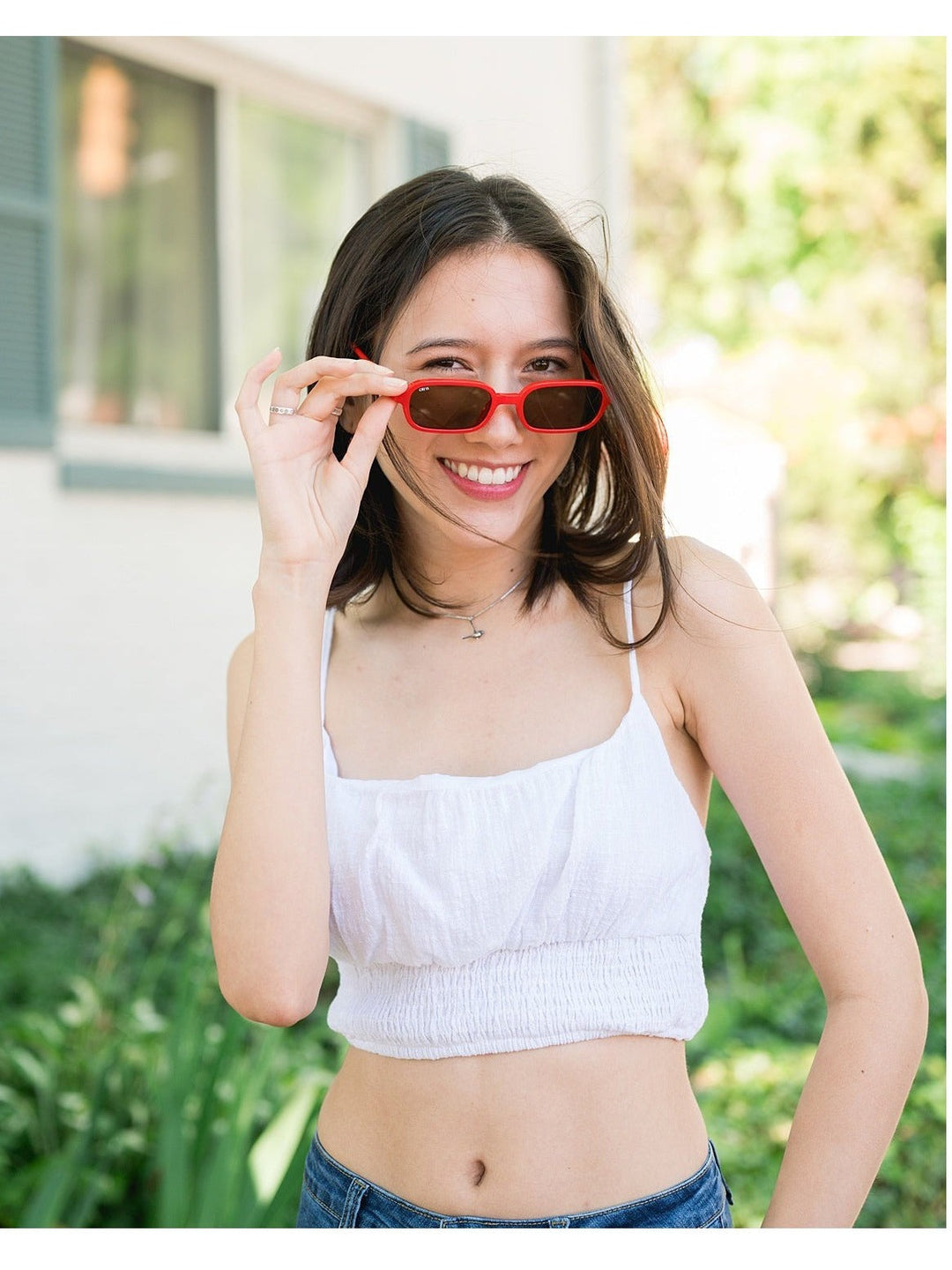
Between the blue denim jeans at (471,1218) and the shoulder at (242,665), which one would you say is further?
the shoulder at (242,665)

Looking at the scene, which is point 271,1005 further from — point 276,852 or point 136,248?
point 136,248

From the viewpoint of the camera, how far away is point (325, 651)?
194cm

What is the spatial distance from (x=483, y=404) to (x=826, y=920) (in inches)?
31.3

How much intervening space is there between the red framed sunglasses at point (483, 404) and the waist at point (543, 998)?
697 millimetres

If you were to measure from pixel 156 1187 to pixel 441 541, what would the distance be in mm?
1893

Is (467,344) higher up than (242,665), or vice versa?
(467,344)

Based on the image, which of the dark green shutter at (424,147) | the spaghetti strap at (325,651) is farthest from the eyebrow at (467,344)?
the dark green shutter at (424,147)

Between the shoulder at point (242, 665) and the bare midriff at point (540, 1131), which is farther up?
the shoulder at point (242, 665)

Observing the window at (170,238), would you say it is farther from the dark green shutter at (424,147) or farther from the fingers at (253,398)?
the fingers at (253,398)

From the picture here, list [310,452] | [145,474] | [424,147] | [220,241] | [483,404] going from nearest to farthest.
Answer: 1. [483,404]
2. [310,452]
3. [145,474]
4. [220,241]
5. [424,147]

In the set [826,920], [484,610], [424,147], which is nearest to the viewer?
[826,920]

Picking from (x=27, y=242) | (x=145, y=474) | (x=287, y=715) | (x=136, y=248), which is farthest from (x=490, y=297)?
(x=136, y=248)

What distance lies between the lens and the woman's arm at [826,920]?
153 cm

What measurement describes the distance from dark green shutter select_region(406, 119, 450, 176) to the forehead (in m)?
4.51
